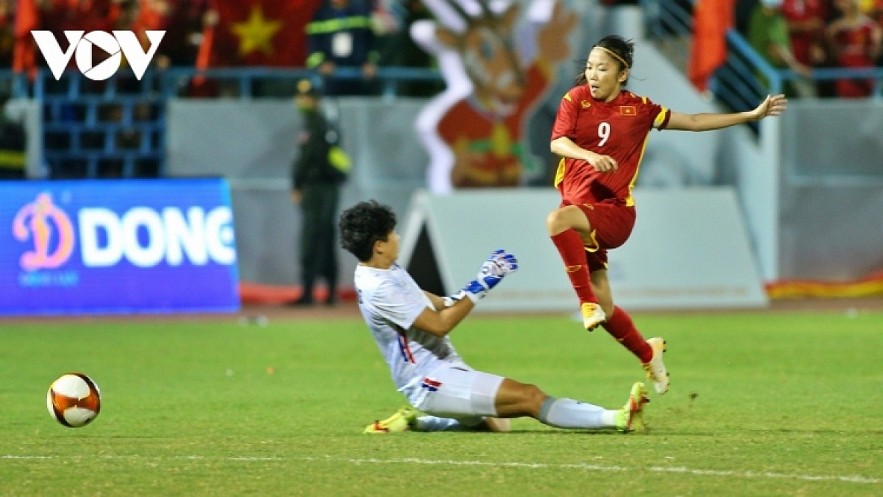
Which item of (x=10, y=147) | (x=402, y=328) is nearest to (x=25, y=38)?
(x=10, y=147)

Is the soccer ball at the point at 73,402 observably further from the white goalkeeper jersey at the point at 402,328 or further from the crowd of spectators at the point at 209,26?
the crowd of spectators at the point at 209,26

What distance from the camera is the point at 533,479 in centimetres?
696

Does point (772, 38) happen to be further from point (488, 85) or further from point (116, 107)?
point (116, 107)

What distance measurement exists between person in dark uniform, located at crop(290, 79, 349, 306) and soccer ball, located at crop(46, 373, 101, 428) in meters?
10.5

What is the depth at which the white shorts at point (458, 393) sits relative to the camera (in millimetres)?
8352

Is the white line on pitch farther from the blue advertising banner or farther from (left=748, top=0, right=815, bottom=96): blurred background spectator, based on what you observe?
(left=748, top=0, right=815, bottom=96): blurred background spectator

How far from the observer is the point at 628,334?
30.7ft

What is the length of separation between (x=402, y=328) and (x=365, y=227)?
563 mm

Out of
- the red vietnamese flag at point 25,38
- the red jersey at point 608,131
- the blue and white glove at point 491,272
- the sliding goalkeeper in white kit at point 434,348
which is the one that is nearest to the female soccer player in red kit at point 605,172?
the red jersey at point 608,131

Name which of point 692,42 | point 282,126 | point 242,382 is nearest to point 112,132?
point 282,126

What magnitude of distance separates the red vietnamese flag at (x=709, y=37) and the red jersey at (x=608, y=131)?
445 inches

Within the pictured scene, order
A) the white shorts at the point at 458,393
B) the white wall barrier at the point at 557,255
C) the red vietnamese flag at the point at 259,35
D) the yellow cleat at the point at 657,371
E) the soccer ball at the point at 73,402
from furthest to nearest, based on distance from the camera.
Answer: the red vietnamese flag at the point at 259,35, the white wall barrier at the point at 557,255, the yellow cleat at the point at 657,371, the soccer ball at the point at 73,402, the white shorts at the point at 458,393

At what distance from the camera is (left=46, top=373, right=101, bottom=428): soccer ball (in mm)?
8453

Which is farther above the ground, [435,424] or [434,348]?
[434,348]
